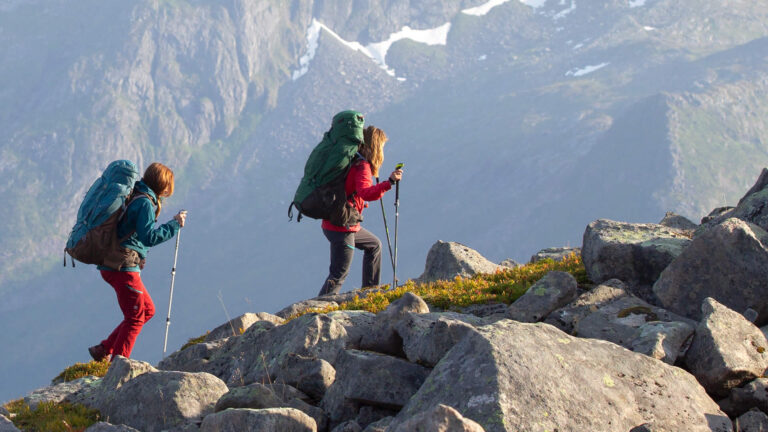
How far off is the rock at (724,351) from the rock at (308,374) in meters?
5.12

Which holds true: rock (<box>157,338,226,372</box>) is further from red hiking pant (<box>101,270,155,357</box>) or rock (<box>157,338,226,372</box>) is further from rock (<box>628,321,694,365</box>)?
rock (<box>628,321,694,365</box>)

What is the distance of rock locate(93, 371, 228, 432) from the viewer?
32.0 ft

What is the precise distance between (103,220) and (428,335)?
22.9 feet

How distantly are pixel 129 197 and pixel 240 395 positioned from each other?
6058 millimetres

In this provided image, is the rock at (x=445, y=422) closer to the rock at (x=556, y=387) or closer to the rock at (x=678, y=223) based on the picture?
the rock at (x=556, y=387)

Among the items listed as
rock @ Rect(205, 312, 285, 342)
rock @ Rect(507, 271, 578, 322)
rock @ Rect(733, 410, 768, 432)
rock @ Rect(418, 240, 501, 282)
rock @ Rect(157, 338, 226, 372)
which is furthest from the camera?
rock @ Rect(418, 240, 501, 282)

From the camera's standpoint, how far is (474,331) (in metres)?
8.38

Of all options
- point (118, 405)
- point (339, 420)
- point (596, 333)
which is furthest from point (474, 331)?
point (118, 405)

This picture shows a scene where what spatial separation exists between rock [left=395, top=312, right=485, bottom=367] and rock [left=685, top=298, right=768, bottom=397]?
3.14m

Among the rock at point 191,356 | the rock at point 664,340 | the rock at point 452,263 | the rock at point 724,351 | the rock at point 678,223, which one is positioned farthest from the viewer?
the rock at point 678,223

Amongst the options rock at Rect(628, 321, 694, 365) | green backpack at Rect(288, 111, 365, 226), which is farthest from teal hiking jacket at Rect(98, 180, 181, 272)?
rock at Rect(628, 321, 694, 365)

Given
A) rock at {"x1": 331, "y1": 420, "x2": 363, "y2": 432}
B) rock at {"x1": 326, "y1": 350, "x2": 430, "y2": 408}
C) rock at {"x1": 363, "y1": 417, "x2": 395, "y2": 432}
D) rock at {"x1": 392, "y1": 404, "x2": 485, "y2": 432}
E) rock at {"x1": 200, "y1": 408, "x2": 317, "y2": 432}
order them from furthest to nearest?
rock at {"x1": 326, "y1": 350, "x2": 430, "y2": 408}, rock at {"x1": 331, "y1": 420, "x2": 363, "y2": 432}, rock at {"x1": 363, "y1": 417, "x2": 395, "y2": 432}, rock at {"x1": 200, "y1": 408, "x2": 317, "y2": 432}, rock at {"x1": 392, "y1": 404, "x2": 485, "y2": 432}

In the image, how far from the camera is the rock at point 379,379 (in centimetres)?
912

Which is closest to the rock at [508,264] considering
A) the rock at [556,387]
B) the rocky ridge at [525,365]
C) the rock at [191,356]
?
the rocky ridge at [525,365]
